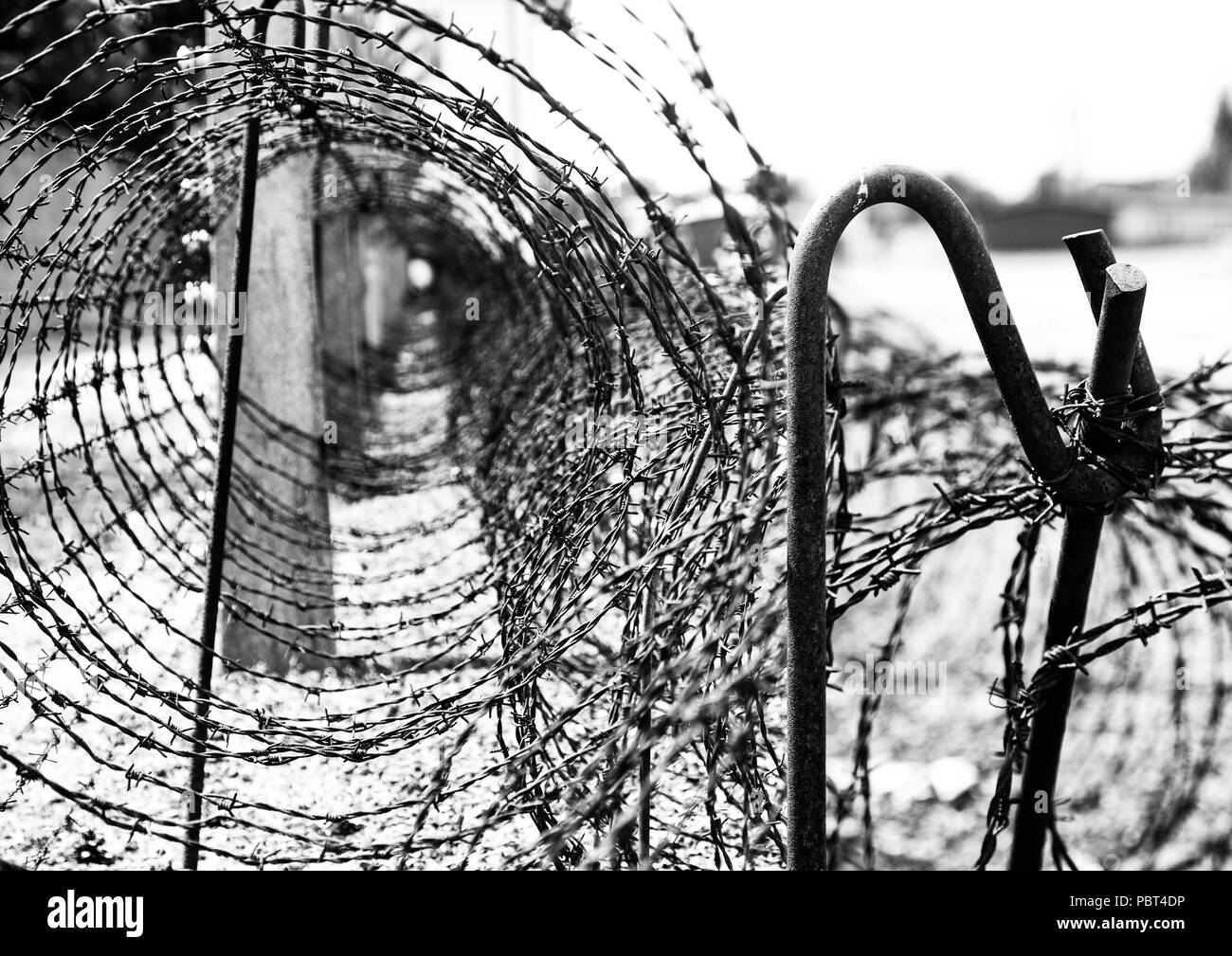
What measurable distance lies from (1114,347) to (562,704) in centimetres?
340

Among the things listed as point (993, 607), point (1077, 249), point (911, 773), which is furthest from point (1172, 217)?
point (1077, 249)

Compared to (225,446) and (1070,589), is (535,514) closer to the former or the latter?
(225,446)

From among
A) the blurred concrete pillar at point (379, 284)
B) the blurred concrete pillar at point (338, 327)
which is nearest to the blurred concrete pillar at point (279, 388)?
the blurred concrete pillar at point (338, 327)

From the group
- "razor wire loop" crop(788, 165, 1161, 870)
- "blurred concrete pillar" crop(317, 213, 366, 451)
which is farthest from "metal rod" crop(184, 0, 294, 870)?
"blurred concrete pillar" crop(317, 213, 366, 451)

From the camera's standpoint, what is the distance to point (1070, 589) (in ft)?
6.32

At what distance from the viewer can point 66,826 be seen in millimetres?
3160

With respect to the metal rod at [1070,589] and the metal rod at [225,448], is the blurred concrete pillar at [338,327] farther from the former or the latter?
the metal rod at [1070,589]

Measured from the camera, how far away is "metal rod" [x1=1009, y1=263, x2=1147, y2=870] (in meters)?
1.71

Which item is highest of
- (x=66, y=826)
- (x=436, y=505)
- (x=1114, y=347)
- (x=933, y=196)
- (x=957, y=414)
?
(x=436, y=505)

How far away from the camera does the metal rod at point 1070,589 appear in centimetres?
171

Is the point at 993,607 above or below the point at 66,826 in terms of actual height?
above

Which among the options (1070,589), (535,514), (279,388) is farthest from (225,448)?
(1070,589)

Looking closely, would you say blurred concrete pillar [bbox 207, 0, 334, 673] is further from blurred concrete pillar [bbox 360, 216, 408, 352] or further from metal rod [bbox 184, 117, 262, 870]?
blurred concrete pillar [bbox 360, 216, 408, 352]
